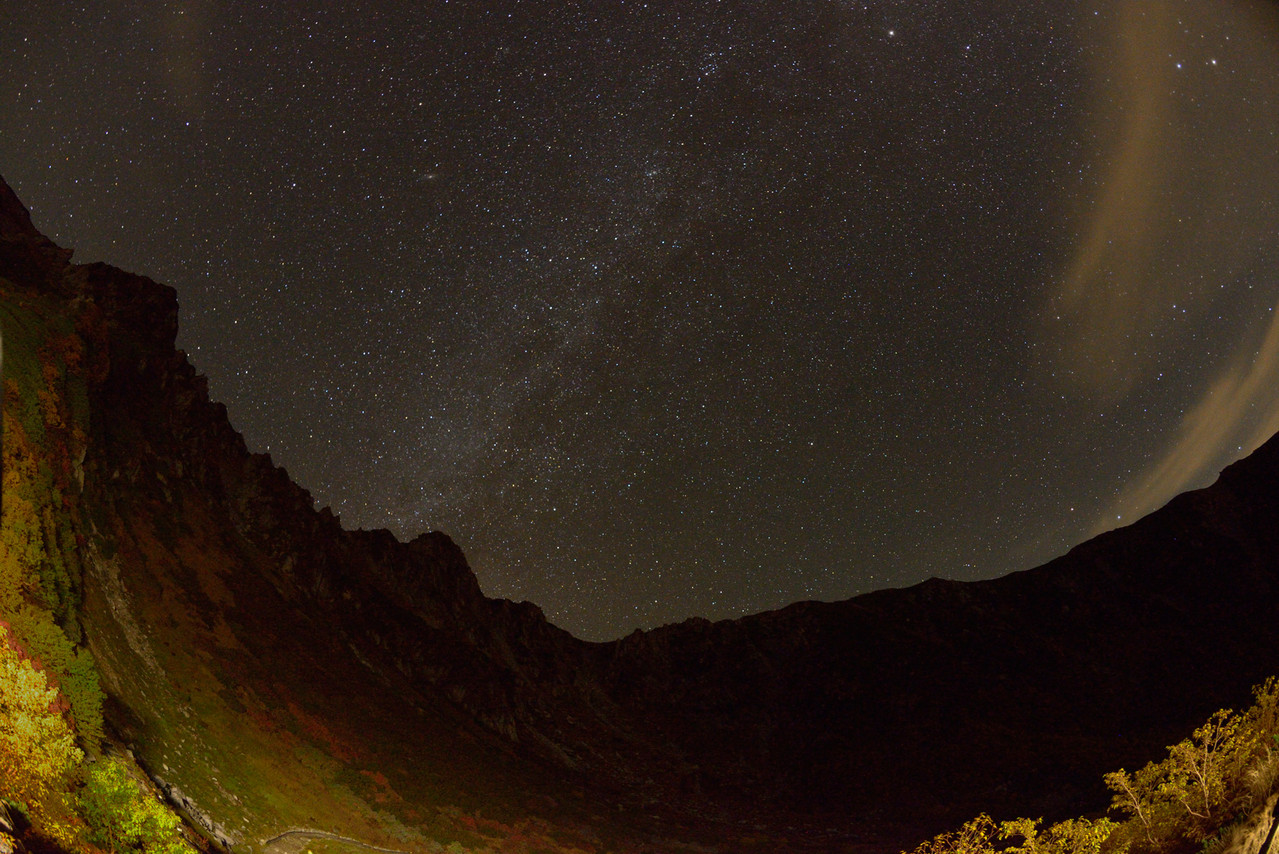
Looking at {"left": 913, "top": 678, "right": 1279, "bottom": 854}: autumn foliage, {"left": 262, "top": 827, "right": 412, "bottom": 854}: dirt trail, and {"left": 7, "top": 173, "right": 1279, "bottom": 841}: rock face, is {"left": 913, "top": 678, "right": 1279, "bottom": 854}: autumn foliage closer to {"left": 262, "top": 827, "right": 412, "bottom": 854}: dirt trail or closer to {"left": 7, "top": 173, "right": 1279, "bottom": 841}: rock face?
{"left": 262, "top": 827, "right": 412, "bottom": 854}: dirt trail

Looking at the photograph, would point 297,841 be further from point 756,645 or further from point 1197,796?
point 756,645

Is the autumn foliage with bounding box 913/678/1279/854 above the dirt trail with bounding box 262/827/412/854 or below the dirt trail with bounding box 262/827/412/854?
below

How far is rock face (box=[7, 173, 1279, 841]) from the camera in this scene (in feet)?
251

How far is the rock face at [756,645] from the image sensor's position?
251ft

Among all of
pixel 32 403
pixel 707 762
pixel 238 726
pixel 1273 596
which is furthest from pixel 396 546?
pixel 1273 596

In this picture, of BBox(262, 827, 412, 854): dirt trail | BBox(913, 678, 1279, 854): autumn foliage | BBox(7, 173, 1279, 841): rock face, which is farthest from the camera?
BBox(7, 173, 1279, 841): rock face

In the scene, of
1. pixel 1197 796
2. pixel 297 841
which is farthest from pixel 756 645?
pixel 1197 796

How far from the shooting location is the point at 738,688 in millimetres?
137500

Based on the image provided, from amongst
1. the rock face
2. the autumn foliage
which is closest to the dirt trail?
the rock face

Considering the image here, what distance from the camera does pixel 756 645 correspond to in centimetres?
14925

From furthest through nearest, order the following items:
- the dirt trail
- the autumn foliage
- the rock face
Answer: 1. the rock face
2. the dirt trail
3. the autumn foliage

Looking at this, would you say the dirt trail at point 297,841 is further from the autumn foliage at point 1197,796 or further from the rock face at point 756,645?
the autumn foliage at point 1197,796

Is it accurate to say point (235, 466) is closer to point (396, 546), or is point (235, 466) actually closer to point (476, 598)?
point (396, 546)

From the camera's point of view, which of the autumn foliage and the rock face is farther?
the rock face
